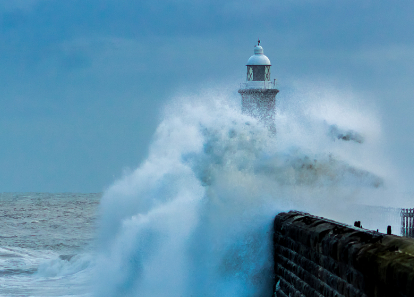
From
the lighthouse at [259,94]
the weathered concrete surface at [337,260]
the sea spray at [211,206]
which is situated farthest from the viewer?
the lighthouse at [259,94]

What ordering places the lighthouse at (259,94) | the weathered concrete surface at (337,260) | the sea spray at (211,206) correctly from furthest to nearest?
the lighthouse at (259,94)
the sea spray at (211,206)
the weathered concrete surface at (337,260)

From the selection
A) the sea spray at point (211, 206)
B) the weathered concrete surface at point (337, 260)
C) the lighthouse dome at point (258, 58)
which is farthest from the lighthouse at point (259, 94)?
the weathered concrete surface at point (337, 260)

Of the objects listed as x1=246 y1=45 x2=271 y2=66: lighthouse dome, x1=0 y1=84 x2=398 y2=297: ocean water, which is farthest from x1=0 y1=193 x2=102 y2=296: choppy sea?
x1=246 y1=45 x2=271 y2=66: lighthouse dome

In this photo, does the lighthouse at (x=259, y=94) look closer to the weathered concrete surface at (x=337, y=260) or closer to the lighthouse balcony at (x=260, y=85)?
the lighthouse balcony at (x=260, y=85)

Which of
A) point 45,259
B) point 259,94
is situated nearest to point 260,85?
point 259,94

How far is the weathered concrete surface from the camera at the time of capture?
19.2 ft

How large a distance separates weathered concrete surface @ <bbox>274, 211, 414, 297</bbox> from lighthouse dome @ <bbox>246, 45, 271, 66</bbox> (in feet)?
53.1

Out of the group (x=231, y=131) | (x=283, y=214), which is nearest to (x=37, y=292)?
(x=231, y=131)

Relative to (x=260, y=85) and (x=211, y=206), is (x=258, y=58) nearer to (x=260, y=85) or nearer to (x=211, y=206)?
(x=260, y=85)

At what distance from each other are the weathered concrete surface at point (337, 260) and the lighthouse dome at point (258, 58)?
16.2 metres

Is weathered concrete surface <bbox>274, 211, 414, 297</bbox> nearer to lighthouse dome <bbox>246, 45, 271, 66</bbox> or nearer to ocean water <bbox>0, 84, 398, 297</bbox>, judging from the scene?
ocean water <bbox>0, 84, 398, 297</bbox>

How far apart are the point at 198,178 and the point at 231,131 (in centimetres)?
186

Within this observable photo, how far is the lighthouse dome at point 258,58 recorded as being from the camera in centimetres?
2738

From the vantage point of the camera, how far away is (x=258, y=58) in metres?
27.5
